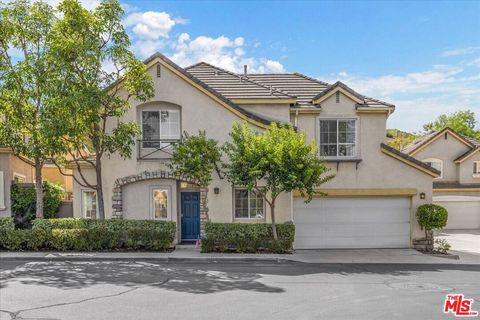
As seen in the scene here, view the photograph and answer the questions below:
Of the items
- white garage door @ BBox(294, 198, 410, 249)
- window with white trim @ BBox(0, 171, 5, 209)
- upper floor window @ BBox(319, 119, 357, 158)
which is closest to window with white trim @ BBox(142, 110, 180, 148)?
white garage door @ BBox(294, 198, 410, 249)

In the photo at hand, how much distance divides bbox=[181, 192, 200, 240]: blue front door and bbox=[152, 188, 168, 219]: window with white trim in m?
0.70

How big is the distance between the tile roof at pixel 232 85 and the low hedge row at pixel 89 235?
6401 mm

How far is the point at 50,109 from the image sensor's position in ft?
44.9

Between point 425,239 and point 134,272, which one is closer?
point 134,272

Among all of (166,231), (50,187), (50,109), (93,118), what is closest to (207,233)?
(166,231)

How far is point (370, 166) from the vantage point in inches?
646

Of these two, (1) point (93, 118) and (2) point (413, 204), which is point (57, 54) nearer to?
(1) point (93, 118)

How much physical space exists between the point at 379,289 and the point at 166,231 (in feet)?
25.1

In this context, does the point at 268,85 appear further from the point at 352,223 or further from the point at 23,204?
the point at 23,204

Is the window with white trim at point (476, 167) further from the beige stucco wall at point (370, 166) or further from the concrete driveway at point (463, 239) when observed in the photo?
the beige stucco wall at point (370, 166)

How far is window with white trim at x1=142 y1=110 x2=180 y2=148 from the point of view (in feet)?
52.9

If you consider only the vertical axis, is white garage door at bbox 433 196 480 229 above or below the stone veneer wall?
below

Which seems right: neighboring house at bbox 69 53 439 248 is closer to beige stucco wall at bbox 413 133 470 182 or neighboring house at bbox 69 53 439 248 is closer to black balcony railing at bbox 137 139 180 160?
black balcony railing at bbox 137 139 180 160

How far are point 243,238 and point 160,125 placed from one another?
578 cm
